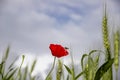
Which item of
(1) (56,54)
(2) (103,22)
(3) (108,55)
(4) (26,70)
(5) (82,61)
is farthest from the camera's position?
(4) (26,70)

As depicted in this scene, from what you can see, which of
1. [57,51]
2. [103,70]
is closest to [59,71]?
[57,51]

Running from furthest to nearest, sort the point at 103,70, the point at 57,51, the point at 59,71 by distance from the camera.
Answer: the point at 57,51, the point at 59,71, the point at 103,70

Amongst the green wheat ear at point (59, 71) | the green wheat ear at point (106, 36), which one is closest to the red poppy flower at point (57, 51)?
the green wheat ear at point (59, 71)

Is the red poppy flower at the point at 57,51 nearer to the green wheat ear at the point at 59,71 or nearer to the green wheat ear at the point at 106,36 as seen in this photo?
the green wheat ear at the point at 59,71

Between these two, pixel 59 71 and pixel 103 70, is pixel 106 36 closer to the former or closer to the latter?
pixel 103 70

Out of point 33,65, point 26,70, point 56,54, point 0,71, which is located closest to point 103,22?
point 56,54

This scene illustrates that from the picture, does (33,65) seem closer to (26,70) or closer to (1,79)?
(26,70)

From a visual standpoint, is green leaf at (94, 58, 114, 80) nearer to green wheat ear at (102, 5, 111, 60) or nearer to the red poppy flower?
green wheat ear at (102, 5, 111, 60)

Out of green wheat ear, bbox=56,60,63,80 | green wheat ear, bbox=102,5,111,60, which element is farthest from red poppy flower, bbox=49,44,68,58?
green wheat ear, bbox=102,5,111,60

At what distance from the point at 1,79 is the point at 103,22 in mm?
808

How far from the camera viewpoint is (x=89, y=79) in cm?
113

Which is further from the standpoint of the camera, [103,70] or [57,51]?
[57,51]

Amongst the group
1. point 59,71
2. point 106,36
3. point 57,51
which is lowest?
point 59,71

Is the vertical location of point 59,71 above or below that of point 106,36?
below
